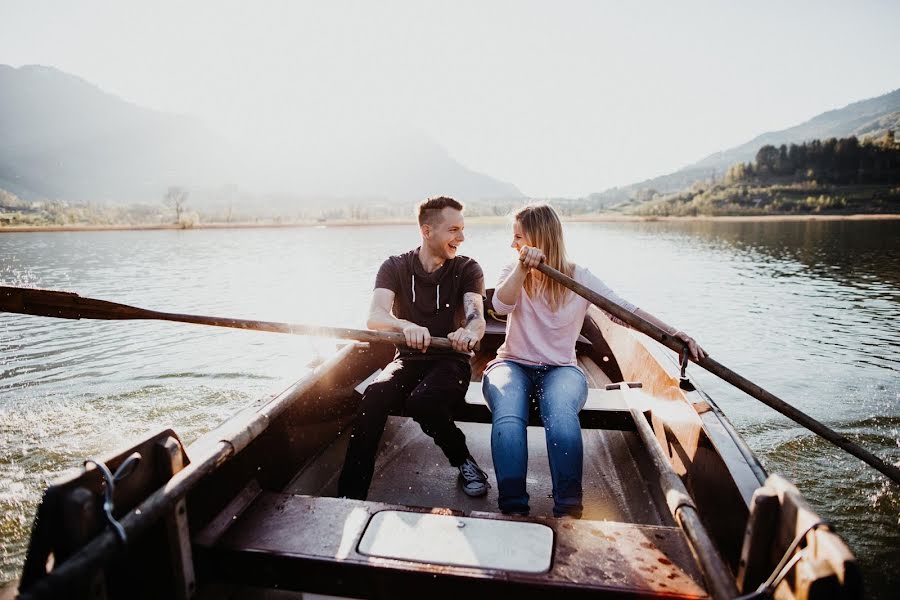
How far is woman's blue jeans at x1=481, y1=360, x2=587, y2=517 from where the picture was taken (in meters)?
2.45

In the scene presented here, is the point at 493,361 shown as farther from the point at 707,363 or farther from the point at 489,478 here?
the point at 707,363

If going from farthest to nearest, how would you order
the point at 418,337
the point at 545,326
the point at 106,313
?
the point at 545,326
the point at 418,337
the point at 106,313

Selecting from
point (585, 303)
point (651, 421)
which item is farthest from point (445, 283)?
point (651, 421)

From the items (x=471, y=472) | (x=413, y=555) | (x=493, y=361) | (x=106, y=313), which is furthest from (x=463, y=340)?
(x=106, y=313)

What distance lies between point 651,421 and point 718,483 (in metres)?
1.18

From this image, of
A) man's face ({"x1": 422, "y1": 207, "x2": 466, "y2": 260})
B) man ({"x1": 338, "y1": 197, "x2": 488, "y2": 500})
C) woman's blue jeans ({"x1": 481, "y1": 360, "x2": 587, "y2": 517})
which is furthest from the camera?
man's face ({"x1": 422, "y1": 207, "x2": 466, "y2": 260})

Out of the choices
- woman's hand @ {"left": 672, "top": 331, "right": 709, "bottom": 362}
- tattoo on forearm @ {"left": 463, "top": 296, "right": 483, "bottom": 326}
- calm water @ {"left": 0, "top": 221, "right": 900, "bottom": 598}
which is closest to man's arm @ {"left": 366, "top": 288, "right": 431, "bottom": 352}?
tattoo on forearm @ {"left": 463, "top": 296, "right": 483, "bottom": 326}

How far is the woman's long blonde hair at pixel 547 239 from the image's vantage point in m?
3.16

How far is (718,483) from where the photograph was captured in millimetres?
2414

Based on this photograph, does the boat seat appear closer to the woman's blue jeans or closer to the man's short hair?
the woman's blue jeans

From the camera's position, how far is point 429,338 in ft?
9.52

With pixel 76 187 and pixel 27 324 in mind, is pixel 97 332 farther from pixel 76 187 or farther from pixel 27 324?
→ pixel 76 187

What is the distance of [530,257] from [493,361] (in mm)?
689

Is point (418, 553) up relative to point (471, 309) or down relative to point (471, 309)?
down
